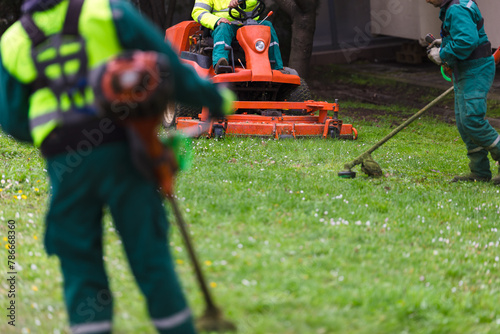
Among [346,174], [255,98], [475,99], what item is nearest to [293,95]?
[255,98]

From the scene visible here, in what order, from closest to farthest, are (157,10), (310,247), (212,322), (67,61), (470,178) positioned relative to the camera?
(67,61), (212,322), (310,247), (470,178), (157,10)

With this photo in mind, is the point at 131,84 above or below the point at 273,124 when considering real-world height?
above

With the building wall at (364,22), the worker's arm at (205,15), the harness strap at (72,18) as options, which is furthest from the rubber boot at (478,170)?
the building wall at (364,22)

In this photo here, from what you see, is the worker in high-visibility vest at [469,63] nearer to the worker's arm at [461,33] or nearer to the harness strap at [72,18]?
the worker's arm at [461,33]

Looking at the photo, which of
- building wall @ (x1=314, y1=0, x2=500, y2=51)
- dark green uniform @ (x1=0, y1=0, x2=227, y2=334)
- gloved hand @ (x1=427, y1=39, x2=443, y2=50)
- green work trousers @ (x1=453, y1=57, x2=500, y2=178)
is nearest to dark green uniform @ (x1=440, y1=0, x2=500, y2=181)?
green work trousers @ (x1=453, y1=57, x2=500, y2=178)

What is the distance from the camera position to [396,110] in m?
12.8

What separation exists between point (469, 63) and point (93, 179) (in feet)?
16.8

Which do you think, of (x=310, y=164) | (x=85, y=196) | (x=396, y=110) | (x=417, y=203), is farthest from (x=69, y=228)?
(x=396, y=110)

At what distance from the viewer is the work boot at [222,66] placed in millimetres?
8805

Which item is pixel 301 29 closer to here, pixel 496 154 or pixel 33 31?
pixel 496 154

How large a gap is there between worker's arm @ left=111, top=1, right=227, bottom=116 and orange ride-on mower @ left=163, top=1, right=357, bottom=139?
553cm

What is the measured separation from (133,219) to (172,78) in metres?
0.56

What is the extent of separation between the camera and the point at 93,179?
246cm

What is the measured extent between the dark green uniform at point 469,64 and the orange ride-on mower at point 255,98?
2337 mm
